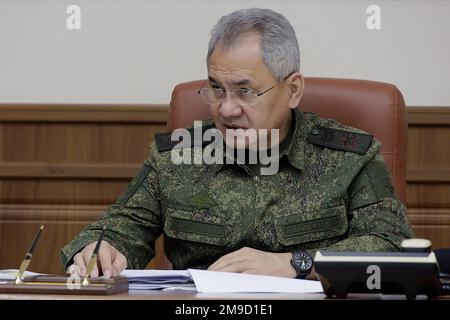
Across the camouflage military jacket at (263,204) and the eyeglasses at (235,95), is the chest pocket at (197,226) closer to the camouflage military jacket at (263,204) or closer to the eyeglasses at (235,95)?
the camouflage military jacket at (263,204)

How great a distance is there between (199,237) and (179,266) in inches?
4.5

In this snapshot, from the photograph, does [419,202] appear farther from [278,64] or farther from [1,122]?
[1,122]

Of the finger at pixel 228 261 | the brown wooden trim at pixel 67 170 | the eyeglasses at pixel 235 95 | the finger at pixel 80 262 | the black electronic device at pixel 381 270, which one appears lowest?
the brown wooden trim at pixel 67 170

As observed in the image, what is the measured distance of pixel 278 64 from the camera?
2.10 meters

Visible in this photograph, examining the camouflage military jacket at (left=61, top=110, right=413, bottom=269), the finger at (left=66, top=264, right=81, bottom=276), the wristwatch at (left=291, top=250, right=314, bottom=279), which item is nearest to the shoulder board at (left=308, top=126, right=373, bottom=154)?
the camouflage military jacket at (left=61, top=110, right=413, bottom=269)

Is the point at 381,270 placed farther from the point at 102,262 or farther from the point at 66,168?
the point at 66,168

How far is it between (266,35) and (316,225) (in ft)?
1.54

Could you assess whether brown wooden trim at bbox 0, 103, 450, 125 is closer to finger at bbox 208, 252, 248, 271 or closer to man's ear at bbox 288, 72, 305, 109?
man's ear at bbox 288, 72, 305, 109

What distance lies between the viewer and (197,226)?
2.11 metres

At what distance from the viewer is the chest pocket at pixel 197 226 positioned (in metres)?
2.08

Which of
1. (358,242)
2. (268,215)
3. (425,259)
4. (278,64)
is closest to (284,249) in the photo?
(268,215)

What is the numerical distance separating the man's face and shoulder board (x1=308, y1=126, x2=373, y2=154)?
17 centimetres

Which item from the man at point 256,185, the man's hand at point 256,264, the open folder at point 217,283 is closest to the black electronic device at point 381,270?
the open folder at point 217,283
